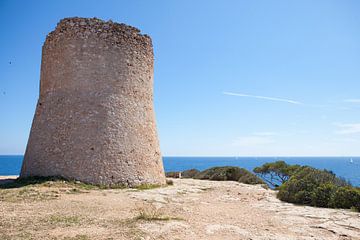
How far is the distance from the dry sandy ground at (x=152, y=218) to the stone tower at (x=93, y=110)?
1957 mm

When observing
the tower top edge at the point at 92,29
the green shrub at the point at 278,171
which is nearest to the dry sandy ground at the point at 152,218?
the tower top edge at the point at 92,29

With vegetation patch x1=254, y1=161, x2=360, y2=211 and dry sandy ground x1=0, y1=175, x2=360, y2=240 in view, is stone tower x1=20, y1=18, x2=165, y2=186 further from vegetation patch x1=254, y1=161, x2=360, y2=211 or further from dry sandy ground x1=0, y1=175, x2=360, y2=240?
vegetation patch x1=254, y1=161, x2=360, y2=211

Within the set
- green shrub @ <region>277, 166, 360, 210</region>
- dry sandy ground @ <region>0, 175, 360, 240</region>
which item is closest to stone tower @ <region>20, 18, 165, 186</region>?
dry sandy ground @ <region>0, 175, 360, 240</region>

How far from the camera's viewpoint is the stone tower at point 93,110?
11.9 metres

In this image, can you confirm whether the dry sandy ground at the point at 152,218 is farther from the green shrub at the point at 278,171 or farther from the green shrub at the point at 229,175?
the green shrub at the point at 278,171

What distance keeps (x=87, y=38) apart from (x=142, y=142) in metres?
5.34

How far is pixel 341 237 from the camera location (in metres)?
5.82

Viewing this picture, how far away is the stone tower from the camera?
1191cm

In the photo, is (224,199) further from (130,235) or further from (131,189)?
(130,235)

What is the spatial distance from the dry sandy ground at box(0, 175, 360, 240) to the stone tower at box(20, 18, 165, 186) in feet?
6.42

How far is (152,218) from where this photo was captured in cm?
659

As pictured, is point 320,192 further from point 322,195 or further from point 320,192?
point 322,195

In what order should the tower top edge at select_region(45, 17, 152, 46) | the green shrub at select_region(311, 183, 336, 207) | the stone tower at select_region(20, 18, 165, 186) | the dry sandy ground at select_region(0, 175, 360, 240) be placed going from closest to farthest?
the dry sandy ground at select_region(0, 175, 360, 240)
the green shrub at select_region(311, 183, 336, 207)
the stone tower at select_region(20, 18, 165, 186)
the tower top edge at select_region(45, 17, 152, 46)

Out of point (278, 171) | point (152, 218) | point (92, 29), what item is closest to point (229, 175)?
point (278, 171)
